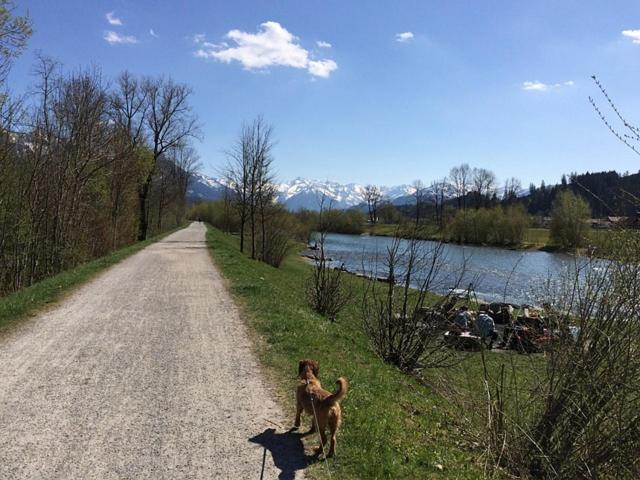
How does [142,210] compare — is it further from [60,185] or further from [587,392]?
[587,392]

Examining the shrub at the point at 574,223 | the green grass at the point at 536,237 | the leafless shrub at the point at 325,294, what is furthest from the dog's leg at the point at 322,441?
the green grass at the point at 536,237

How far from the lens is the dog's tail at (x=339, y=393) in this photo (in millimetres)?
4207

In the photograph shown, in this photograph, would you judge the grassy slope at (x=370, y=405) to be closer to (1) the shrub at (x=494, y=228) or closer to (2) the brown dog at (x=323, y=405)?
(2) the brown dog at (x=323, y=405)

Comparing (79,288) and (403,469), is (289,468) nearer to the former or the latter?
(403,469)

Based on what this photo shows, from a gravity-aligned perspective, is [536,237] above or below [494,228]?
below

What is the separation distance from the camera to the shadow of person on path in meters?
4.18

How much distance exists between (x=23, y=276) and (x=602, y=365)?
18.7 meters

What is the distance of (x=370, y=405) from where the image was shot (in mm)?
5758

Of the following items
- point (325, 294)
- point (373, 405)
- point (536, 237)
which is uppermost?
point (536, 237)

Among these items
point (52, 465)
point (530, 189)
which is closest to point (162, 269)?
point (52, 465)

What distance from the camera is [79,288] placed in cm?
1308

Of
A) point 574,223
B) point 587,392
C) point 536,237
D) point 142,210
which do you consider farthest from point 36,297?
point 536,237

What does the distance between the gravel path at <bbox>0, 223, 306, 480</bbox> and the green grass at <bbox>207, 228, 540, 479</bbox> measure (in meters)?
0.42

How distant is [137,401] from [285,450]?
6.64 feet
